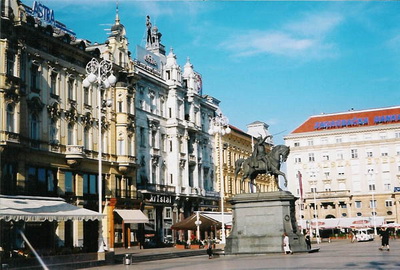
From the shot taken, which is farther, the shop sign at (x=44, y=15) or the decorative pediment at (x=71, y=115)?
the decorative pediment at (x=71, y=115)

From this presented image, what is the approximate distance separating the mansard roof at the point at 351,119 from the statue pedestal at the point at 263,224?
77.2 meters

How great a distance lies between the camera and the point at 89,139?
54.1 meters

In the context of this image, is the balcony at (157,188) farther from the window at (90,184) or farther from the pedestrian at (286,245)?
the pedestrian at (286,245)

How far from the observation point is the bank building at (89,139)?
140ft

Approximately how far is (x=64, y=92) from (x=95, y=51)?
20.0ft

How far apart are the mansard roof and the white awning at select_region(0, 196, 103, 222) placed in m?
82.8

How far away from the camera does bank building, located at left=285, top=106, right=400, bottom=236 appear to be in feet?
351

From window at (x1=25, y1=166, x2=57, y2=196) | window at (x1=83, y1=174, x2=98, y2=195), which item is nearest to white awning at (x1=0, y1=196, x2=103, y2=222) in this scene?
window at (x1=25, y1=166, x2=57, y2=196)

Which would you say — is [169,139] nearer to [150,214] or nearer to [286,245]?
[150,214]

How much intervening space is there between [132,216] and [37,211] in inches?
981

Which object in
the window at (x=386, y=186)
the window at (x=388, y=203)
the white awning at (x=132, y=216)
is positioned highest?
the window at (x=386, y=186)

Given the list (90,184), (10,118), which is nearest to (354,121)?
(90,184)

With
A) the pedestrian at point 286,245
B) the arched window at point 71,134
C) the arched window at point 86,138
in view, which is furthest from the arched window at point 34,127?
the pedestrian at point 286,245

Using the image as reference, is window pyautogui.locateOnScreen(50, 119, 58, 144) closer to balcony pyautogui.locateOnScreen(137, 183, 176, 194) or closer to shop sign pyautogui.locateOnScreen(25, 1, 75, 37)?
shop sign pyautogui.locateOnScreen(25, 1, 75, 37)
